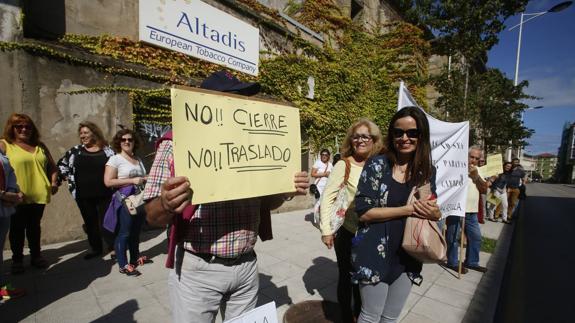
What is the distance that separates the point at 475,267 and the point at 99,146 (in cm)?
642

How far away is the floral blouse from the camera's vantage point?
1809 millimetres

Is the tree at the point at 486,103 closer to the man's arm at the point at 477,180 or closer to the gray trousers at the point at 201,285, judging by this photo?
the man's arm at the point at 477,180

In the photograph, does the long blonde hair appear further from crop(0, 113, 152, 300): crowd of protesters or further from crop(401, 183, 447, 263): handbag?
crop(0, 113, 152, 300): crowd of protesters

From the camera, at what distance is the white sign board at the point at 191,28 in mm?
3068

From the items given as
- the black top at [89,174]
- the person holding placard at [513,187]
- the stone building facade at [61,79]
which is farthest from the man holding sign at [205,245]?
the person holding placard at [513,187]

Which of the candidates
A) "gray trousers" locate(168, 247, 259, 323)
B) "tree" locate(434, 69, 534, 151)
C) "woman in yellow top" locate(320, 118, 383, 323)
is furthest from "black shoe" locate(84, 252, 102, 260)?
"tree" locate(434, 69, 534, 151)

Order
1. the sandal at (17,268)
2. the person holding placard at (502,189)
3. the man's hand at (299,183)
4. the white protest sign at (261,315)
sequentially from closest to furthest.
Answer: the white protest sign at (261,315) < the man's hand at (299,183) < the sandal at (17,268) < the person holding placard at (502,189)

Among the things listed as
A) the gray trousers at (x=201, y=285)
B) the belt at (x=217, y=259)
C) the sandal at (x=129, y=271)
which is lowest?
the sandal at (x=129, y=271)

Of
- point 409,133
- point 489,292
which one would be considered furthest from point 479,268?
point 409,133

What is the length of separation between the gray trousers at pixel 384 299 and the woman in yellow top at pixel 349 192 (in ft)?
1.82

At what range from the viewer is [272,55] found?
8.08 meters

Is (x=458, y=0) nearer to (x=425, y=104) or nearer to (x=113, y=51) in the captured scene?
(x=425, y=104)

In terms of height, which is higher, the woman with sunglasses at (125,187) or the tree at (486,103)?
the tree at (486,103)

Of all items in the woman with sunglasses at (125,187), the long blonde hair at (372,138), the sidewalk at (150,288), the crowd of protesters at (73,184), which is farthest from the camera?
the woman with sunglasses at (125,187)
